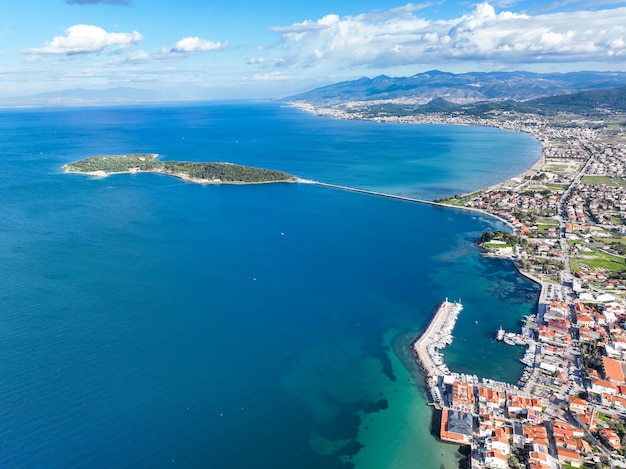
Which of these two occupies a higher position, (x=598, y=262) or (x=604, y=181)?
(x=604, y=181)

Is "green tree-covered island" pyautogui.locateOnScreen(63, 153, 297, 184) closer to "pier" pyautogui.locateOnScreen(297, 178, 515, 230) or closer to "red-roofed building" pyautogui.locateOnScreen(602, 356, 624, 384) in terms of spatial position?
"pier" pyautogui.locateOnScreen(297, 178, 515, 230)

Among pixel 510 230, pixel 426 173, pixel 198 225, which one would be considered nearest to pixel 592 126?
pixel 426 173

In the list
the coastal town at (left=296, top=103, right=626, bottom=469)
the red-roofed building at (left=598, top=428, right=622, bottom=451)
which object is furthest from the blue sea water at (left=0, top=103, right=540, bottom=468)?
the red-roofed building at (left=598, top=428, right=622, bottom=451)

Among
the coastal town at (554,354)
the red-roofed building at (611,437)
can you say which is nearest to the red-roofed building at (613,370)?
the coastal town at (554,354)

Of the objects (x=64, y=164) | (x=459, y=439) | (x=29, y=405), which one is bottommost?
(x=459, y=439)

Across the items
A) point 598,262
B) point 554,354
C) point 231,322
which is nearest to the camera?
point 554,354

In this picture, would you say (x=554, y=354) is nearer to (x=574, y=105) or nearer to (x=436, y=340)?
(x=436, y=340)

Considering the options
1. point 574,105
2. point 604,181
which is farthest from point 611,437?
point 574,105

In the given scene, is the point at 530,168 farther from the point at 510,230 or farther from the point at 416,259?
the point at 416,259
